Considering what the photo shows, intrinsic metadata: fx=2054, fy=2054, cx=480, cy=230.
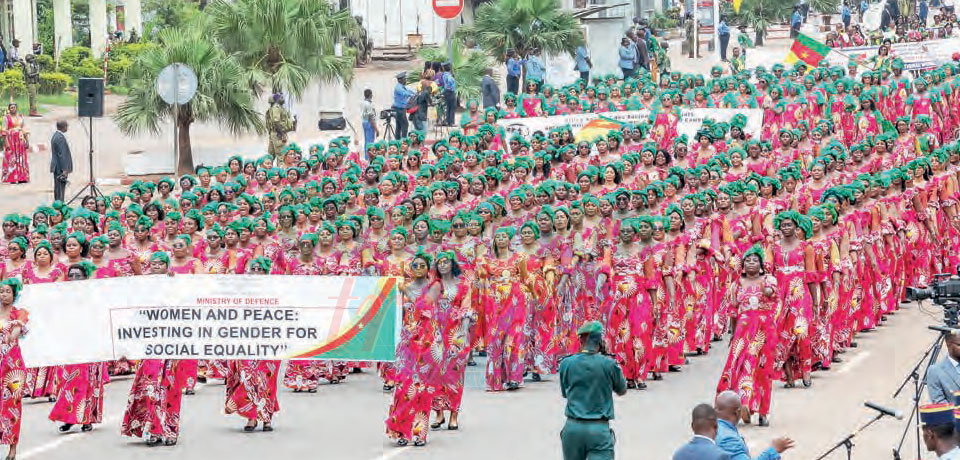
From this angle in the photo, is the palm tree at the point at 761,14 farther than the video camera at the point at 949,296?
Yes

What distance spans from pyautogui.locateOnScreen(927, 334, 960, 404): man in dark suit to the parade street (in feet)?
7.79

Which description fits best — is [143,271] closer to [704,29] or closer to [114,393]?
[114,393]

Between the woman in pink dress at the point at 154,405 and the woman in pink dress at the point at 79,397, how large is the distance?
0.56 meters

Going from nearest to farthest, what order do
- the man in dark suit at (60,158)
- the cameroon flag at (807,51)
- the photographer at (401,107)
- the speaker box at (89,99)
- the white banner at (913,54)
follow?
the speaker box at (89,99), the man in dark suit at (60,158), the photographer at (401,107), the cameroon flag at (807,51), the white banner at (913,54)

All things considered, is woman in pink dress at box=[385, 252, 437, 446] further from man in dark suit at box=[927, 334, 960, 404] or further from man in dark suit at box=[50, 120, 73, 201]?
man in dark suit at box=[50, 120, 73, 201]

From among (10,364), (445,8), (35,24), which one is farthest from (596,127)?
(35,24)

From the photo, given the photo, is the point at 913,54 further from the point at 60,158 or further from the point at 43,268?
the point at 43,268

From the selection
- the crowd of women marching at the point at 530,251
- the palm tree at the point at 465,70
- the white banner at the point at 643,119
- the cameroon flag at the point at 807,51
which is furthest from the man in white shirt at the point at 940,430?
the cameroon flag at the point at 807,51

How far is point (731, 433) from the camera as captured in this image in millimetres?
11219

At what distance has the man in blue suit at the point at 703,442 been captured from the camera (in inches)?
417

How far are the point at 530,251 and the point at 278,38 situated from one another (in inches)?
567

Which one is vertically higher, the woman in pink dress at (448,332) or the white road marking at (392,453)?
the woman in pink dress at (448,332)

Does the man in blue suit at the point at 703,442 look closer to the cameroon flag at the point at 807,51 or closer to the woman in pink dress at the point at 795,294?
the woman in pink dress at the point at 795,294

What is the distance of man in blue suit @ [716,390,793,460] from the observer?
35.9 ft
